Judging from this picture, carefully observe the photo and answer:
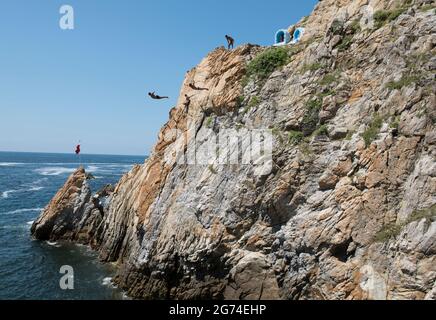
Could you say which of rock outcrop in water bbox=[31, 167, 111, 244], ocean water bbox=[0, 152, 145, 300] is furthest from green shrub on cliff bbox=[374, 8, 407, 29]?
rock outcrop in water bbox=[31, 167, 111, 244]

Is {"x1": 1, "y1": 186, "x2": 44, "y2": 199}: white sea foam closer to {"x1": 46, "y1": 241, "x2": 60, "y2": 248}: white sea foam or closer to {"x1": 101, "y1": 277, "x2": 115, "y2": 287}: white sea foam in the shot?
{"x1": 46, "y1": 241, "x2": 60, "y2": 248}: white sea foam

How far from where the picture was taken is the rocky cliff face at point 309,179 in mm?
19406

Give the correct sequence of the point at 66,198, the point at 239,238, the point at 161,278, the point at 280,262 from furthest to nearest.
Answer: the point at 66,198 → the point at 161,278 → the point at 239,238 → the point at 280,262

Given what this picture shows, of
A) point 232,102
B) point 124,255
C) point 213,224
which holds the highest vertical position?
point 232,102

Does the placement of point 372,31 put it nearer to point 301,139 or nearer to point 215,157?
point 301,139

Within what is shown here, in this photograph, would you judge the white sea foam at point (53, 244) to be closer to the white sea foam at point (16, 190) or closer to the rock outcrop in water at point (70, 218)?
the rock outcrop in water at point (70, 218)

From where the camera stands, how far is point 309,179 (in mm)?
23344

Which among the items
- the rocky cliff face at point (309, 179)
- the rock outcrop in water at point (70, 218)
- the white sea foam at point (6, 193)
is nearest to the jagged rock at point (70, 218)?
the rock outcrop in water at point (70, 218)

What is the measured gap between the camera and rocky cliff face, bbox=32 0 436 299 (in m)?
19.4

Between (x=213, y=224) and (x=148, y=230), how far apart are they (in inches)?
255

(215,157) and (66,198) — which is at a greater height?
(215,157)

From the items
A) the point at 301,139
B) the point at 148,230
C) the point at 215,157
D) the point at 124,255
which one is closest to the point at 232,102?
the point at 215,157
